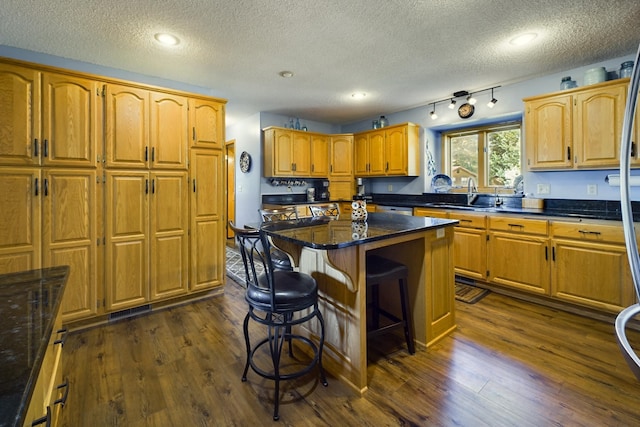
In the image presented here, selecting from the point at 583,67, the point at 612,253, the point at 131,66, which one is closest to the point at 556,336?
the point at 612,253

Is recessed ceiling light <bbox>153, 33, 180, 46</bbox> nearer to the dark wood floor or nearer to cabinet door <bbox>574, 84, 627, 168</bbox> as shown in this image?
the dark wood floor

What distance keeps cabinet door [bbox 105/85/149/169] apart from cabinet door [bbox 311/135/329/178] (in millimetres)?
2839

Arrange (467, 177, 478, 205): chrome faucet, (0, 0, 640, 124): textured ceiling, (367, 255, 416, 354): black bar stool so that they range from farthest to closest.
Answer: (467, 177, 478, 205): chrome faucet, (0, 0, 640, 124): textured ceiling, (367, 255, 416, 354): black bar stool

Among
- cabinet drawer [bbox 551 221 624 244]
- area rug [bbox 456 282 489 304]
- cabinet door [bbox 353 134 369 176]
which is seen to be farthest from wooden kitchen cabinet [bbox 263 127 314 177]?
cabinet drawer [bbox 551 221 624 244]

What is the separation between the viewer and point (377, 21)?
2.31 meters

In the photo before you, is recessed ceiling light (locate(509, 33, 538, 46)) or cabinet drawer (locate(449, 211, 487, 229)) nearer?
recessed ceiling light (locate(509, 33, 538, 46))

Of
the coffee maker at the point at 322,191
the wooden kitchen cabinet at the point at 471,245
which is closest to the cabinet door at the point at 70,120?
the coffee maker at the point at 322,191

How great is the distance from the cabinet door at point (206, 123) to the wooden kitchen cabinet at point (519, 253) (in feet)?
10.1

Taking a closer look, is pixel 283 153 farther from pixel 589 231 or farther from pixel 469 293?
pixel 589 231

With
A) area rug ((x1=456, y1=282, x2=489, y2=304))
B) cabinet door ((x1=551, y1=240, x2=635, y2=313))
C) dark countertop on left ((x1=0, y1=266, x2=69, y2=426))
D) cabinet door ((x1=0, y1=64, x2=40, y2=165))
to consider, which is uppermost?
cabinet door ((x1=0, y1=64, x2=40, y2=165))

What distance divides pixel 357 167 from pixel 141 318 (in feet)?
12.8

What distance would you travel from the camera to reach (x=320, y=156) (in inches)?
210

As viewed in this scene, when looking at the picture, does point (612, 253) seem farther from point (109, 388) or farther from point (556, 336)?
point (109, 388)

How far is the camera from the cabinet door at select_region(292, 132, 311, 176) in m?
5.01
